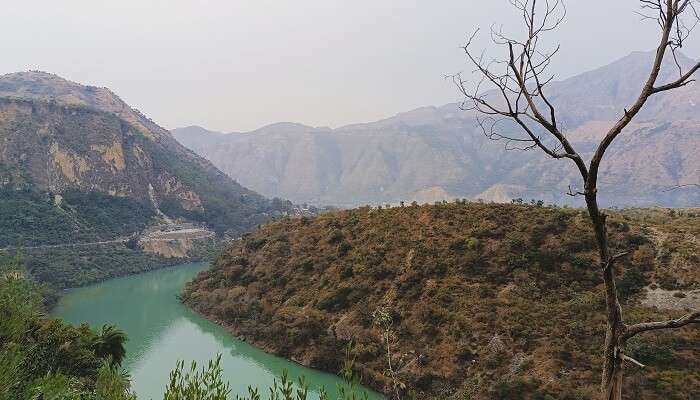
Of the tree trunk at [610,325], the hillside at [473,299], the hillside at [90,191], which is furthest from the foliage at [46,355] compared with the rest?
the hillside at [90,191]

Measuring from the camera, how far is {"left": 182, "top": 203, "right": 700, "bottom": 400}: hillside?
74.9 ft

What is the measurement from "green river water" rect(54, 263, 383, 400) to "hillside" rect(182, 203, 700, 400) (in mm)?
1516

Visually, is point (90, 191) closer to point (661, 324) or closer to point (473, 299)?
point (473, 299)

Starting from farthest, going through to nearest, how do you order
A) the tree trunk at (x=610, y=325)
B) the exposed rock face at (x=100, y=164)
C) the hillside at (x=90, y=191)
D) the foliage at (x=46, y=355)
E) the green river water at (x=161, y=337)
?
1. the exposed rock face at (x=100, y=164)
2. the hillside at (x=90, y=191)
3. the green river water at (x=161, y=337)
4. the foliage at (x=46, y=355)
5. the tree trunk at (x=610, y=325)

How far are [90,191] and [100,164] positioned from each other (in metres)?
8.49

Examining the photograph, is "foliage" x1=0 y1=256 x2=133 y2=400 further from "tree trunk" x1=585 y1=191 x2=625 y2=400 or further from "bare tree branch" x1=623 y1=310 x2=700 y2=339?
"bare tree branch" x1=623 y1=310 x2=700 y2=339

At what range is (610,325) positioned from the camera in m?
3.91

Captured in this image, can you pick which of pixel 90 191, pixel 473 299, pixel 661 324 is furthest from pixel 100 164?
pixel 661 324

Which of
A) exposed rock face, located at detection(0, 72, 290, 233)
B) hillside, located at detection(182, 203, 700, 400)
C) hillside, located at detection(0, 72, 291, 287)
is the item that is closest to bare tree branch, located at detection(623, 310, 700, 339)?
hillside, located at detection(182, 203, 700, 400)

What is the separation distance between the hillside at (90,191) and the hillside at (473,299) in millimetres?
41418

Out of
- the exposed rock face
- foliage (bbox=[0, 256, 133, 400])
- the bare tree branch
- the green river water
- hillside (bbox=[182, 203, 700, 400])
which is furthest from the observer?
the exposed rock face

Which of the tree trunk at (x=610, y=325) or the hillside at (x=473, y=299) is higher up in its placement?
the tree trunk at (x=610, y=325)

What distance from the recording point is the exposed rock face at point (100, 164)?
9481 cm

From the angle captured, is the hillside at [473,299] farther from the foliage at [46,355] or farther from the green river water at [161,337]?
the foliage at [46,355]
